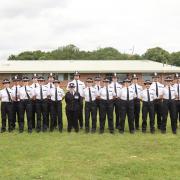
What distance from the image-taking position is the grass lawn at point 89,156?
8008mm

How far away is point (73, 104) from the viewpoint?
13.0 metres

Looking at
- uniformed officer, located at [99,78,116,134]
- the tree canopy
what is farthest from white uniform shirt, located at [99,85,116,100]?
the tree canopy

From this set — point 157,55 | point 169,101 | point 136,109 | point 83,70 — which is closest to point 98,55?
point 157,55

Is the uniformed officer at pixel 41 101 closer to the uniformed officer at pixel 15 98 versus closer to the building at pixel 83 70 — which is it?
the uniformed officer at pixel 15 98

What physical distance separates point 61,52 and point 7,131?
183ft

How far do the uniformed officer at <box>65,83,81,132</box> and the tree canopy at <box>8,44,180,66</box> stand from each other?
166 feet

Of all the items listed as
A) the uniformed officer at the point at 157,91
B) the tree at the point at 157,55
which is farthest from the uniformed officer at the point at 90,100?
the tree at the point at 157,55

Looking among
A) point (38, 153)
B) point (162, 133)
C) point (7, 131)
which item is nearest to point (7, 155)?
point (38, 153)

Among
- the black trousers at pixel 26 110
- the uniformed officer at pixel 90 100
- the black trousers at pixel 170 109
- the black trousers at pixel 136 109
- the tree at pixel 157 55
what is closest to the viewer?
the black trousers at pixel 170 109

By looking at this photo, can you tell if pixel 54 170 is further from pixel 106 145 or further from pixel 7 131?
pixel 7 131

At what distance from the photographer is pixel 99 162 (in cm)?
893

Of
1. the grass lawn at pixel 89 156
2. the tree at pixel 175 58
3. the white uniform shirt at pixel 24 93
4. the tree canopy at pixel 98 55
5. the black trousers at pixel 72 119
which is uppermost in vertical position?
the tree canopy at pixel 98 55

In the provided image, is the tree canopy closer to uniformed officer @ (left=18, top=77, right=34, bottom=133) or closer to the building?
the building

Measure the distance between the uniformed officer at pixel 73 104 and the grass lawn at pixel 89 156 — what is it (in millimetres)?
481
